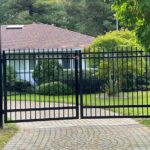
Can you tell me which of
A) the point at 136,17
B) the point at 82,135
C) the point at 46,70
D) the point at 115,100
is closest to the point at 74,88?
the point at 82,135

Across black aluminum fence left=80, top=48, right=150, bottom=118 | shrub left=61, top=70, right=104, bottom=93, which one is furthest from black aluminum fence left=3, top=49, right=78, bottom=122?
black aluminum fence left=80, top=48, right=150, bottom=118

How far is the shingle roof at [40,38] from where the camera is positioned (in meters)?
36.6

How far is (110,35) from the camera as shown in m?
28.9

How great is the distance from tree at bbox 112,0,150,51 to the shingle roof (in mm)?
25710

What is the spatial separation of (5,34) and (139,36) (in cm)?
3103

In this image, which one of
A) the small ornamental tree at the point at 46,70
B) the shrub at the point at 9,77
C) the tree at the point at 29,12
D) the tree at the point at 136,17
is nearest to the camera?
the tree at the point at 136,17

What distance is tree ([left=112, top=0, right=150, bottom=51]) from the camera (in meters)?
9.30

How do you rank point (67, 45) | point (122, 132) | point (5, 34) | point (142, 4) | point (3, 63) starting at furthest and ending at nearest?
point (5, 34) < point (67, 45) < point (3, 63) < point (122, 132) < point (142, 4)

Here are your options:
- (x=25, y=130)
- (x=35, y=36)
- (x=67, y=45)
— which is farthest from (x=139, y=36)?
(x=35, y=36)

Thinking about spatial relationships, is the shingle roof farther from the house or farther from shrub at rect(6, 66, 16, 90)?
shrub at rect(6, 66, 16, 90)

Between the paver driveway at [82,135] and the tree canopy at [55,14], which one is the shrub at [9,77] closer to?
the paver driveway at [82,135]

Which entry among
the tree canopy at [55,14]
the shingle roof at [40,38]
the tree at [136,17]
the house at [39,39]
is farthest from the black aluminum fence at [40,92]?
the tree canopy at [55,14]

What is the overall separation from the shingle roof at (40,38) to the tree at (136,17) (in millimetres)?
25710

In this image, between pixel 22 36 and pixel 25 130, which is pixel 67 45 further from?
pixel 25 130
